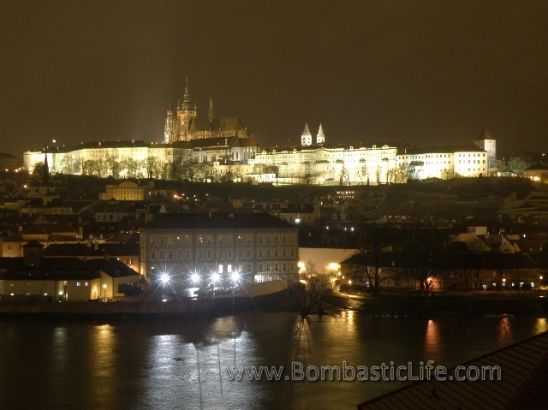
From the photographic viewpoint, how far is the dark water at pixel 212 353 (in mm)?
9078

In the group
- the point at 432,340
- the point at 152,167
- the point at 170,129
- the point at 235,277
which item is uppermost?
the point at 170,129

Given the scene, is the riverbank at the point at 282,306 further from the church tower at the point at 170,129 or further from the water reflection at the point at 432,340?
the church tower at the point at 170,129

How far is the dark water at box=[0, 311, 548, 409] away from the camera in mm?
9078

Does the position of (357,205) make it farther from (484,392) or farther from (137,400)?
(484,392)

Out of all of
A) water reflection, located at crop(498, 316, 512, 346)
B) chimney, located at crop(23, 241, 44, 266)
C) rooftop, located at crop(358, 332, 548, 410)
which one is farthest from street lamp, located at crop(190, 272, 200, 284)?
rooftop, located at crop(358, 332, 548, 410)

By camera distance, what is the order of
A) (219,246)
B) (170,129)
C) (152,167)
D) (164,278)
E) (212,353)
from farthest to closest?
1. (170,129)
2. (152,167)
3. (219,246)
4. (164,278)
5. (212,353)

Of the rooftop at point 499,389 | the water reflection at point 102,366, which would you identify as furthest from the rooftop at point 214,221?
the rooftop at point 499,389

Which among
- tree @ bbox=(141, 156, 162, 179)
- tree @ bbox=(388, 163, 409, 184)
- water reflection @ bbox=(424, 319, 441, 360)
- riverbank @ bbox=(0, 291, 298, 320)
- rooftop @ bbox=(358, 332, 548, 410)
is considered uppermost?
tree @ bbox=(141, 156, 162, 179)

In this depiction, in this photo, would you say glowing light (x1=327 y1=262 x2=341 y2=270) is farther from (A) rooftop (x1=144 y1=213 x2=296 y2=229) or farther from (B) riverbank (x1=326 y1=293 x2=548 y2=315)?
(B) riverbank (x1=326 y1=293 x2=548 y2=315)

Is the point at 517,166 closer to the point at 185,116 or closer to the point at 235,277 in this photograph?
the point at 185,116

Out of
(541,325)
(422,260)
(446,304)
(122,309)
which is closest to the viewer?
(541,325)

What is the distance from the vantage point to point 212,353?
1155 centimetres

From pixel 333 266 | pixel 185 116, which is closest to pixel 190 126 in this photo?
pixel 185 116

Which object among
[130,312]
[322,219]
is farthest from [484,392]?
[322,219]
